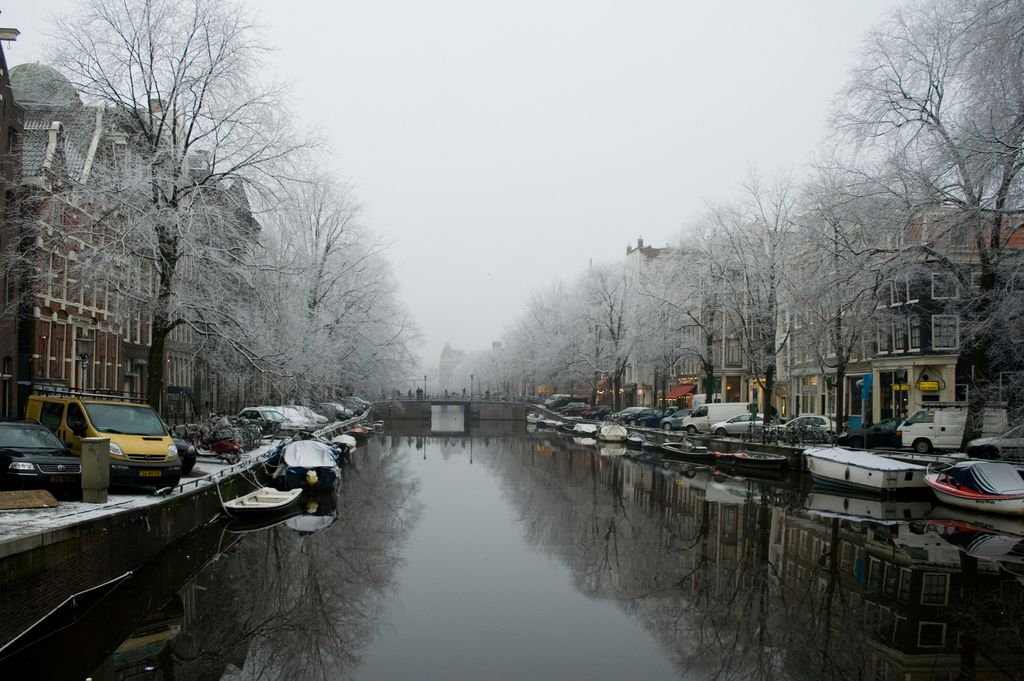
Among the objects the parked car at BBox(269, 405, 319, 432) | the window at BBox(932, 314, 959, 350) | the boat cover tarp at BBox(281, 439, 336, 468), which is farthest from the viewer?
the window at BBox(932, 314, 959, 350)

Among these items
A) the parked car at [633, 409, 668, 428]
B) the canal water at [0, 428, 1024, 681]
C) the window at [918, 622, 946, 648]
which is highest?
the parked car at [633, 409, 668, 428]

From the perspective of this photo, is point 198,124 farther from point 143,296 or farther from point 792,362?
point 792,362

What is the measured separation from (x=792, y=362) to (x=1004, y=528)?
1397 inches

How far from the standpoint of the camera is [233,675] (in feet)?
37.4

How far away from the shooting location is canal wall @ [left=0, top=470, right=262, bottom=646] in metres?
11.0

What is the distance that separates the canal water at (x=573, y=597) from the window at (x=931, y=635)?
0.06m

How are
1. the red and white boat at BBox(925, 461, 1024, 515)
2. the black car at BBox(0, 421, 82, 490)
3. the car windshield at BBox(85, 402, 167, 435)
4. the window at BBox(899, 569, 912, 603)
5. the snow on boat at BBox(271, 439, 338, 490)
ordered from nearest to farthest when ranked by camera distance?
1. the black car at BBox(0, 421, 82, 490)
2. the window at BBox(899, 569, 912, 603)
3. the car windshield at BBox(85, 402, 167, 435)
4. the red and white boat at BBox(925, 461, 1024, 515)
5. the snow on boat at BBox(271, 439, 338, 490)

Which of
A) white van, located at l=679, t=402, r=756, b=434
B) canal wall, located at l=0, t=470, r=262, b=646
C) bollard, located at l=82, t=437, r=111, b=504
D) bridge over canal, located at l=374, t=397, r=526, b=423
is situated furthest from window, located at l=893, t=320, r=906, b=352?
bridge over canal, located at l=374, t=397, r=526, b=423

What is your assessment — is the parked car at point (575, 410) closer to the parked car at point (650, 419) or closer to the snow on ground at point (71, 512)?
the parked car at point (650, 419)

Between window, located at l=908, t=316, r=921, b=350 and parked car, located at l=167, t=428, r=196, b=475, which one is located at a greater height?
window, located at l=908, t=316, r=921, b=350

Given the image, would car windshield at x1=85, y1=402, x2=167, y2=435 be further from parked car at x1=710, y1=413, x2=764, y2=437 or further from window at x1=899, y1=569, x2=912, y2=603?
parked car at x1=710, y1=413, x2=764, y2=437

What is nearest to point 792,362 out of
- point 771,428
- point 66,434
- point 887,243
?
point 771,428

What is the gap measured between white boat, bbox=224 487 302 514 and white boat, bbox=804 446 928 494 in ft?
64.0

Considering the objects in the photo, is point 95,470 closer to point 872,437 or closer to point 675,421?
point 872,437
